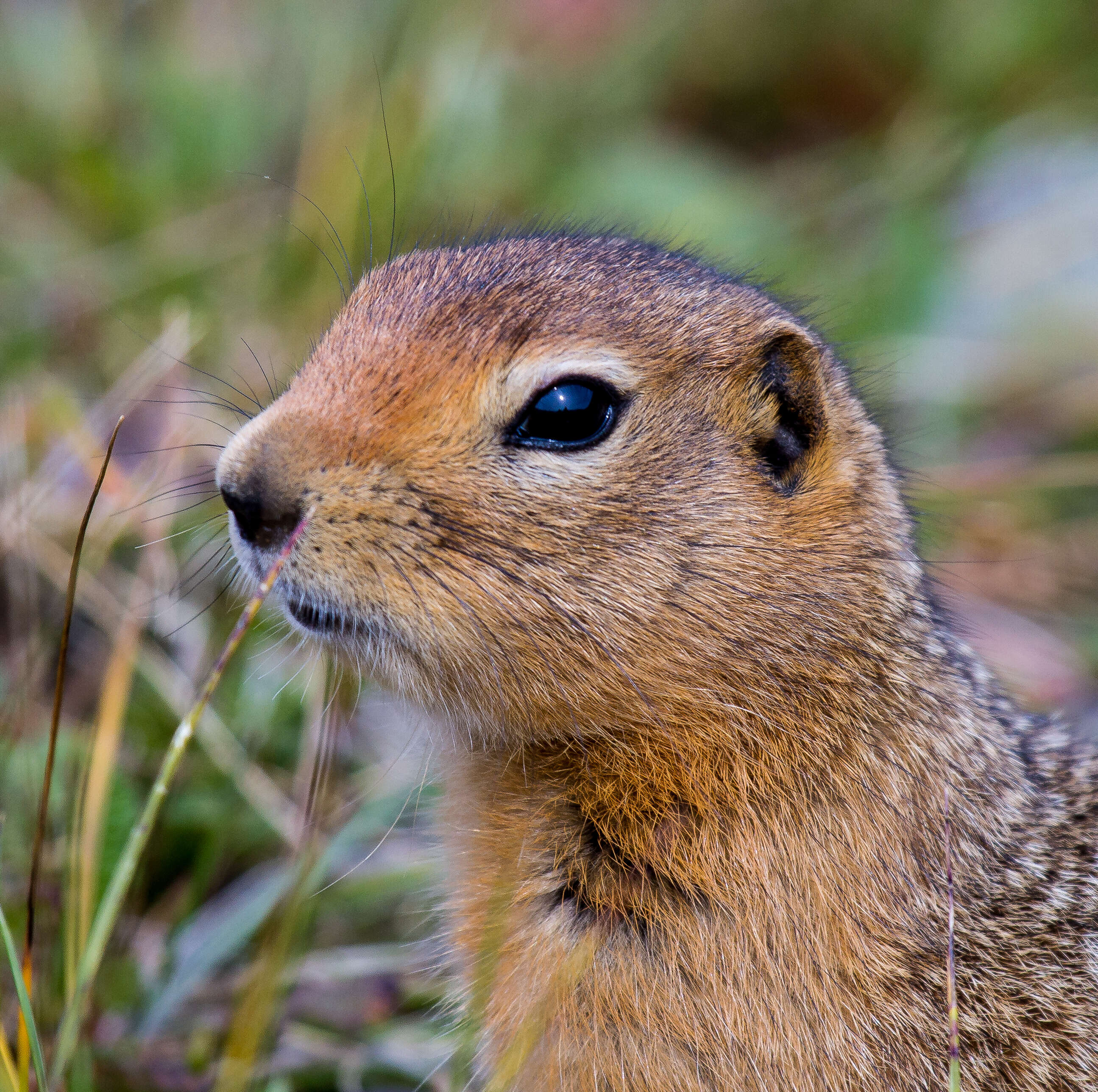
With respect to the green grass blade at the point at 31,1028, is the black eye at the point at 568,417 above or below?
above

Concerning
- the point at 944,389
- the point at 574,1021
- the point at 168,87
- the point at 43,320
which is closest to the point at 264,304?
the point at 43,320

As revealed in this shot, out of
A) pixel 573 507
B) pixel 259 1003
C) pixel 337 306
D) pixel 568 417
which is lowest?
pixel 259 1003

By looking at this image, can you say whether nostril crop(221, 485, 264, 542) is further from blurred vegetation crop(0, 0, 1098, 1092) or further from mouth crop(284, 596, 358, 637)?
blurred vegetation crop(0, 0, 1098, 1092)

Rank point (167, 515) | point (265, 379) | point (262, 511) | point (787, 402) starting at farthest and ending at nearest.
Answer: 1. point (265, 379)
2. point (167, 515)
3. point (787, 402)
4. point (262, 511)

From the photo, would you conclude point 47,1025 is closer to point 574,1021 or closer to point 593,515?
point 574,1021

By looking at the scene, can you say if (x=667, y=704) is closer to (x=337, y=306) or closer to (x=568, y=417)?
(x=568, y=417)

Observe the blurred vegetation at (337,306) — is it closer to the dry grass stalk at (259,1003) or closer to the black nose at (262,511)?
the dry grass stalk at (259,1003)

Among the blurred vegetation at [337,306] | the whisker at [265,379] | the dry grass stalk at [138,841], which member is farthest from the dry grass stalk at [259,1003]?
the whisker at [265,379]

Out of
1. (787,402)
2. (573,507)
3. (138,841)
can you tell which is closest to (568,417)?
(573,507)
